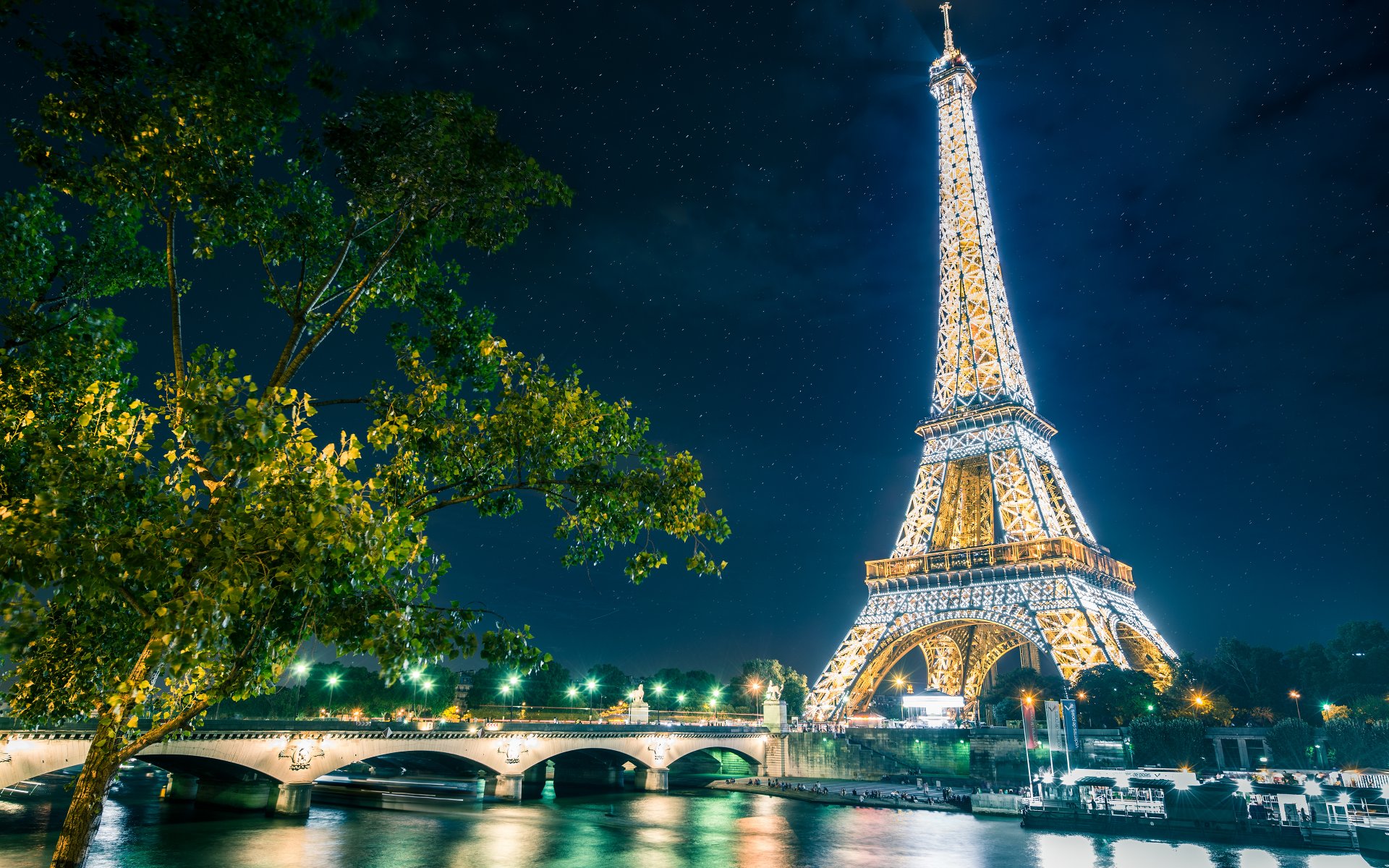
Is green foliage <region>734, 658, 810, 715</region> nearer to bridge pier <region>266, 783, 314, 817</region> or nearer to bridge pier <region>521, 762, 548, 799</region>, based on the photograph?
bridge pier <region>521, 762, 548, 799</region>

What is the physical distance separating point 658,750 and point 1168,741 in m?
36.6

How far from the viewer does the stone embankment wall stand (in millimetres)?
62094

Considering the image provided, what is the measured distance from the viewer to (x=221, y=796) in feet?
152

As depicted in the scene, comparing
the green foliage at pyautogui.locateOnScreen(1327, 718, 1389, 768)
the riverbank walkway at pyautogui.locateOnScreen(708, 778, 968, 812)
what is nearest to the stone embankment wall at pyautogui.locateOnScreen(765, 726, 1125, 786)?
the riverbank walkway at pyautogui.locateOnScreen(708, 778, 968, 812)

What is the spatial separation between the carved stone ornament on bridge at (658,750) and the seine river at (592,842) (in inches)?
445

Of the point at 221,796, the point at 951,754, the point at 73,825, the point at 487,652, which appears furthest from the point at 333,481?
the point at 951,754

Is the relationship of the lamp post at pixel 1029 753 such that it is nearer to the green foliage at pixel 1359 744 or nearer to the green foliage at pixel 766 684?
the green foliage at pixel 1359 744

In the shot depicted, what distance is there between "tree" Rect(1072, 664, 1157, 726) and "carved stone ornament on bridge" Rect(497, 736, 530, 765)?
41.9 m

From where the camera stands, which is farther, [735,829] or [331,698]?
[331,698]

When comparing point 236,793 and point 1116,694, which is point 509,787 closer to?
point 236,793

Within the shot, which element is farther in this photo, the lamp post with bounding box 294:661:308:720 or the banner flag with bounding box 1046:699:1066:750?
the lamp post with bounding box 294:661:308:720

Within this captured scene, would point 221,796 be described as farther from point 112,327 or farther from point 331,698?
point 112,327

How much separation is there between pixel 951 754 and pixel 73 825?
220ft

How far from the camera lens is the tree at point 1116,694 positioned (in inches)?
2313
